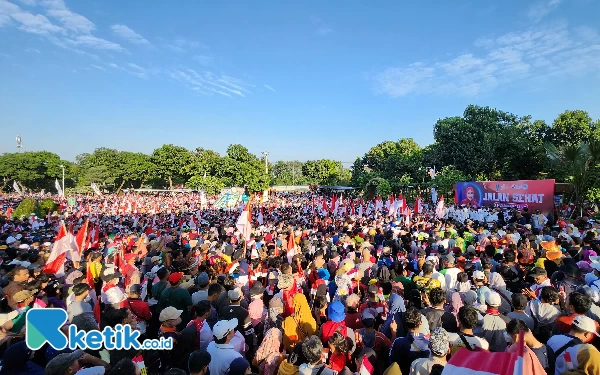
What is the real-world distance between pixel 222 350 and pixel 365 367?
1.41 m

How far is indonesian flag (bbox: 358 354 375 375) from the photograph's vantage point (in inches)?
121

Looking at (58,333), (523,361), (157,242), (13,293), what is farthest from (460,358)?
(157,242)

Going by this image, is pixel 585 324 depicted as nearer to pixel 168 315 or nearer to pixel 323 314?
pixel 323 314

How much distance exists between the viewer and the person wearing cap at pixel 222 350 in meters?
3.32

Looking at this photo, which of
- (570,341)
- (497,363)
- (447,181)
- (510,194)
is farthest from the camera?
(447,181)

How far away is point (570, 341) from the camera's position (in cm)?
307

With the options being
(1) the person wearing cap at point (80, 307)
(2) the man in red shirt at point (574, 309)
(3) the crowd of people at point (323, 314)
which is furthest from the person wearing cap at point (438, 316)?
(1) the person wearing cap at point (80, 307)

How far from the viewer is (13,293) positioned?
4.59m

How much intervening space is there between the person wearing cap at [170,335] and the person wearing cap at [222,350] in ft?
1.85

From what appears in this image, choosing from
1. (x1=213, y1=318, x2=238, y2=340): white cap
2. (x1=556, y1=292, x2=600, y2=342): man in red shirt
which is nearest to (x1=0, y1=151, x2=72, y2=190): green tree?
(x1=213, y1=318, x2=238, y2=340): white cap

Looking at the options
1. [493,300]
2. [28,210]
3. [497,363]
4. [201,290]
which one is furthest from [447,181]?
[28,210]

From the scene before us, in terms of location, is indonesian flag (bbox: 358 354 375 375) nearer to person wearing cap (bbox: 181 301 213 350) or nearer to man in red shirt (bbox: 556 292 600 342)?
person wearing cap (bbox: 181 301 213 350)

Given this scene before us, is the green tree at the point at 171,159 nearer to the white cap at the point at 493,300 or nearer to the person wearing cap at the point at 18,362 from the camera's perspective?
the person wearing cap at the point at 18,362

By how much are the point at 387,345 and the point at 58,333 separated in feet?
11.8
